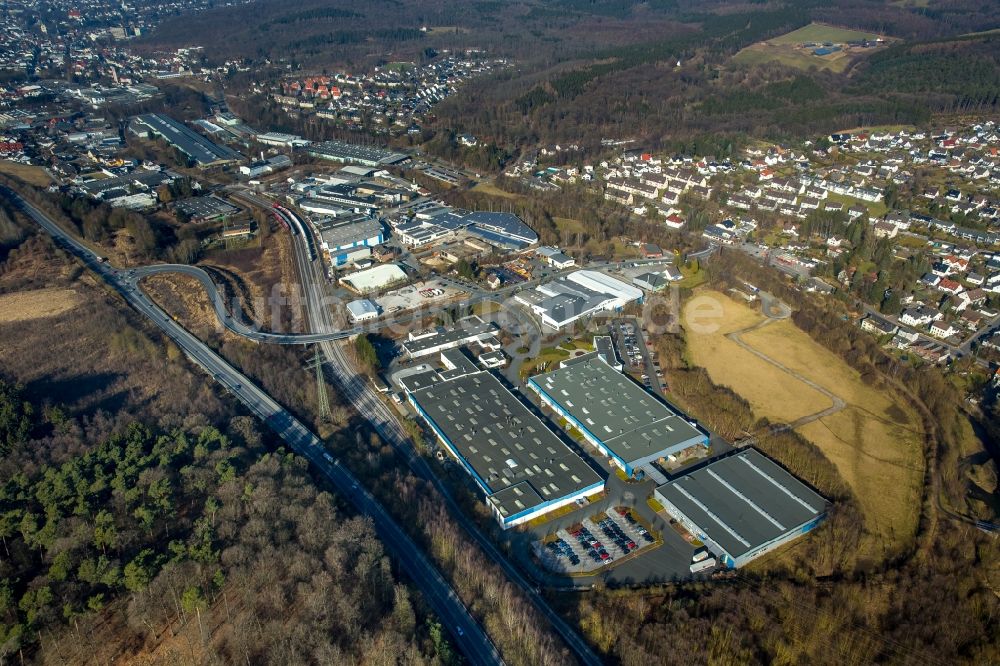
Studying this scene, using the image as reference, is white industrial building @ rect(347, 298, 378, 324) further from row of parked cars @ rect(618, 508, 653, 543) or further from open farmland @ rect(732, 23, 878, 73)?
open farmland @ rect(732, 23, 878, 73)

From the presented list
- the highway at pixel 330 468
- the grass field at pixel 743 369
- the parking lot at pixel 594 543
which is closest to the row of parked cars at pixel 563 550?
the parking lot at pixel 594 543

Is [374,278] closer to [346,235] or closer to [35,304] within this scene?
[346,235]

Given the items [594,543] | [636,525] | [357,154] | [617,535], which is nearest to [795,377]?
[636,525]

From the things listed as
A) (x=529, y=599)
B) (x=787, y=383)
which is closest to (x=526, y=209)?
(x=787, y=383)

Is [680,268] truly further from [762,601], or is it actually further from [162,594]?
[162,594]

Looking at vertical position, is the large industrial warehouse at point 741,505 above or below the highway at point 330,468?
above

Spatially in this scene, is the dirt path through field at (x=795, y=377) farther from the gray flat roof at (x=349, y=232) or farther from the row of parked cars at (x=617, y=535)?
the gray flat roof at (x=349, y=232)
